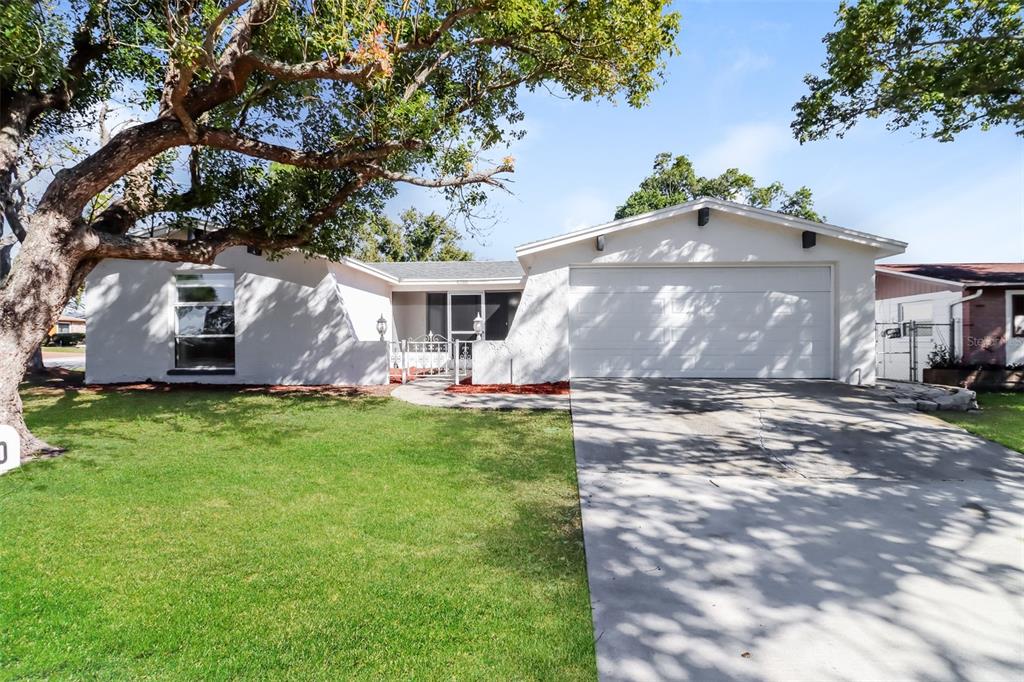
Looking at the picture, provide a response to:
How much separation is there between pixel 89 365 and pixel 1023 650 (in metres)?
17.0

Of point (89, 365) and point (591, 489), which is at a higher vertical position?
point (89, 365)

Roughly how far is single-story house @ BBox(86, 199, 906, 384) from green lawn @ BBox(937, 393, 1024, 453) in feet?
7.15

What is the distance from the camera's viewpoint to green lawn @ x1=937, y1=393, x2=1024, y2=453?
7.12 metres

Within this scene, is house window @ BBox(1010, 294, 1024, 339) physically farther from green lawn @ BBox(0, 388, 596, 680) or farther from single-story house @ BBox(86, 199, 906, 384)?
green lawn @ BBox(0, 388, 596, 680)

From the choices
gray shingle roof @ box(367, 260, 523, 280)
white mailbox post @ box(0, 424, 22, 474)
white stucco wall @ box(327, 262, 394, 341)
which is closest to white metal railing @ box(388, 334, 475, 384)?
white stucco wall @ box(327, 262, 394, 341)

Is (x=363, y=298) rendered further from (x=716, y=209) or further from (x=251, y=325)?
(x=716, y=209)

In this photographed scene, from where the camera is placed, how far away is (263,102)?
9.81 metres

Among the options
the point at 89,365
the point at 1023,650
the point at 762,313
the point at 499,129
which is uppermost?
the point at 499,129

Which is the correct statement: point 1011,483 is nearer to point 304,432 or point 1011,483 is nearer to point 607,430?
point 607,430

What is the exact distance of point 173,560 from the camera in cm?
366

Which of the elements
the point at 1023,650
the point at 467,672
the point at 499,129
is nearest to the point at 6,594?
the point at 467,672

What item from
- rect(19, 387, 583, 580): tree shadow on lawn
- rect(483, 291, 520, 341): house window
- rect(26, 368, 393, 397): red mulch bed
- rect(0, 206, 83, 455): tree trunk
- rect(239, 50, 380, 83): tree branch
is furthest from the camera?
rect(483, 291, 520, 341): house window

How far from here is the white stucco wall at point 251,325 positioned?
12914mm

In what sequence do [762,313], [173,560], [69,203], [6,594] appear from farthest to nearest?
[762,313]
[69,203]
[173,560]
[6,594]
